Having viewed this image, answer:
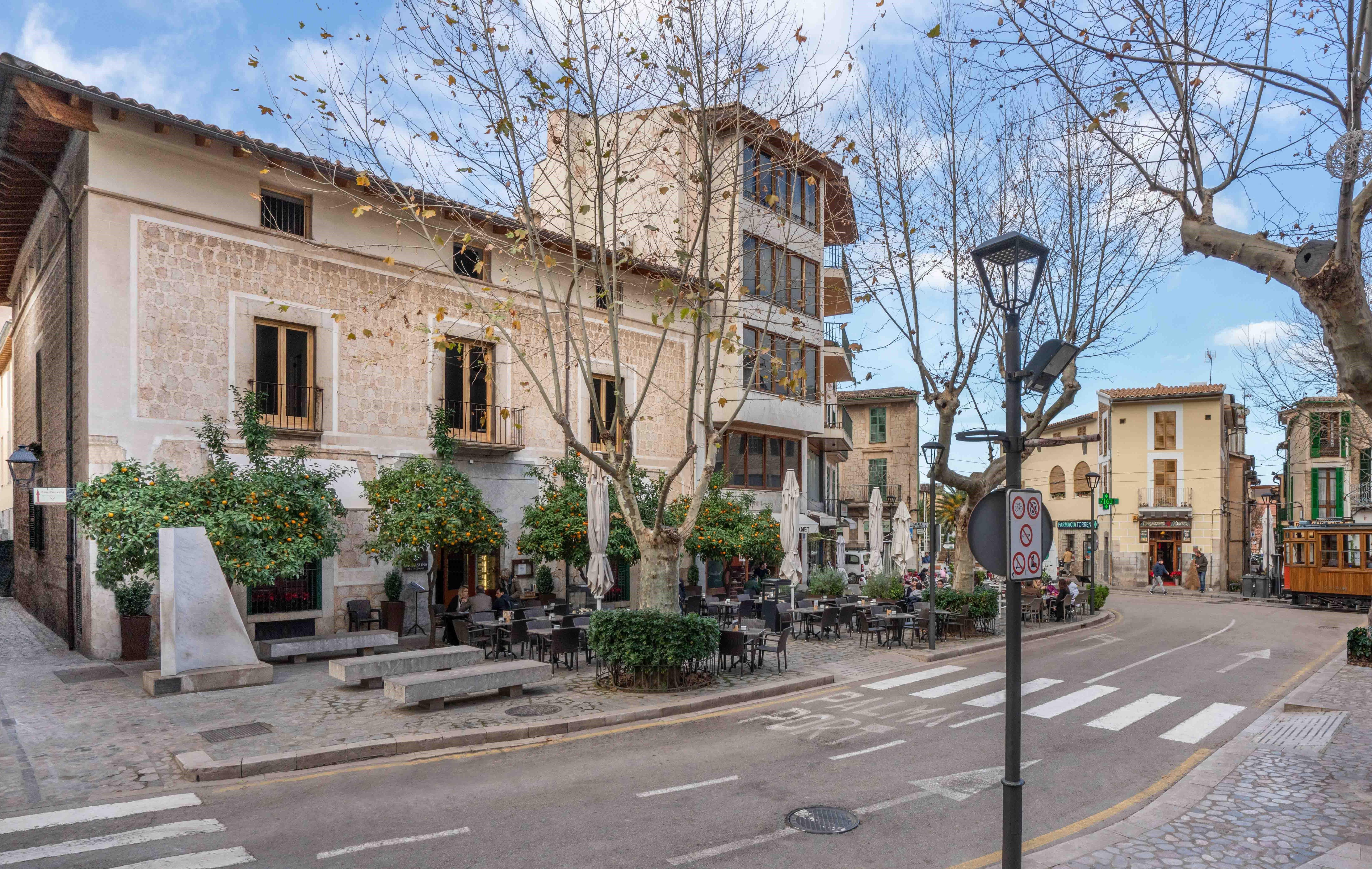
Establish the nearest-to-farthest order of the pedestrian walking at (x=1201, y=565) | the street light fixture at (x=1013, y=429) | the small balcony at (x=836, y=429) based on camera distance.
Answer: the street light fixture at (x=1013, y=429)
the small balcony at (x=836, y=429)
the pedestrian walking at (x=1201, y=565)

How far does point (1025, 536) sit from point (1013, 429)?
685 millimetres

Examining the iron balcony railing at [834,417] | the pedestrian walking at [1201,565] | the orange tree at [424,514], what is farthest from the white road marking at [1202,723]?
the pedestrian walking at [1201,565]

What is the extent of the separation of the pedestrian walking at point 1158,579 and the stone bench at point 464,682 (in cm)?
3649

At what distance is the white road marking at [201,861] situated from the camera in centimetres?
600

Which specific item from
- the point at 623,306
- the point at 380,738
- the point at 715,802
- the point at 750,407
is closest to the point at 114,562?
the point at 380,738

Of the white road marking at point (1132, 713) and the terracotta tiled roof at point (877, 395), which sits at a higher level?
the terracotta tiled roof at point (877, 395)

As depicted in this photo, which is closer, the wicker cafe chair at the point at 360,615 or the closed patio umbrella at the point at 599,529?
the closed patio umbrella at the point at 599,529

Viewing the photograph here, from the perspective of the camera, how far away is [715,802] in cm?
745

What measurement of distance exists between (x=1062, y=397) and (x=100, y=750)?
58.2ft

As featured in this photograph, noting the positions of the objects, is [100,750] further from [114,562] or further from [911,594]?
[911,594]

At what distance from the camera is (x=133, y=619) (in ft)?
47.9

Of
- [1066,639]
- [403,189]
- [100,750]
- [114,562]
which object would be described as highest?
[403,189]

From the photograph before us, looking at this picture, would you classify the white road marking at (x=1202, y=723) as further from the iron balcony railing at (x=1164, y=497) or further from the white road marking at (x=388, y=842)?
the iron balcony railing at (x=1164, y=497)

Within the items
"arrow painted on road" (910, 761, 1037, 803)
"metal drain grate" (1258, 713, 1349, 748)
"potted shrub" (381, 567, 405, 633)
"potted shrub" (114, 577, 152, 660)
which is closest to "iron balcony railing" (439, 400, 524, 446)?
"potted shrub" (381, 567, 405, 633)
